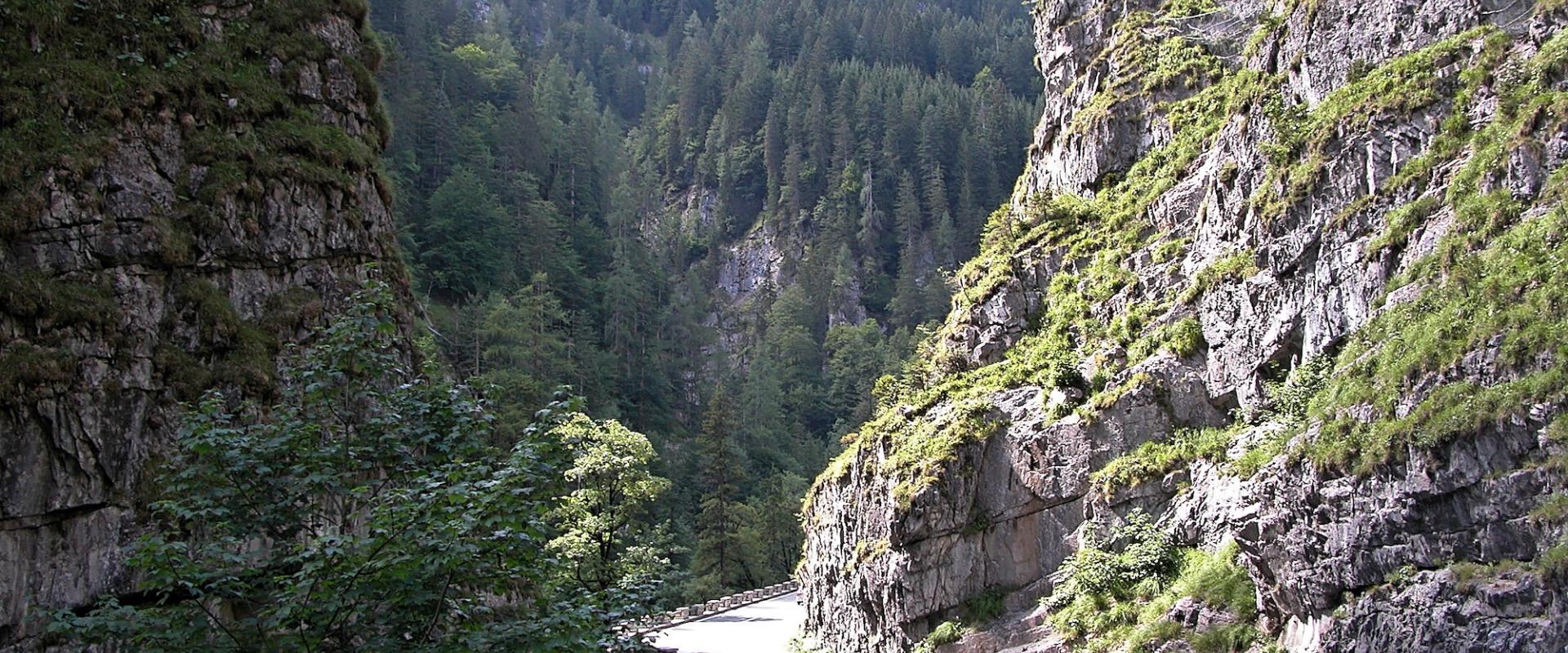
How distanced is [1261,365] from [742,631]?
1846 centimetres

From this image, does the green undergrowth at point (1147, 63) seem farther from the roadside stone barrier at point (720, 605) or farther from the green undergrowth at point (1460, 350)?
the roadside stone barrier at point (720, 605)

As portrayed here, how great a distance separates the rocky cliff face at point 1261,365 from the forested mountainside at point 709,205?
9871 millimetres

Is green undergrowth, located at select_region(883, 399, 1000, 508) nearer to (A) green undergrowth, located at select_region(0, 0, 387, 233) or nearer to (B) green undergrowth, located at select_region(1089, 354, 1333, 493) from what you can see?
(B) green undergrowth, located at select_region(1089, 354, 1333, 493)

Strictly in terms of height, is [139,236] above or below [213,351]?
above

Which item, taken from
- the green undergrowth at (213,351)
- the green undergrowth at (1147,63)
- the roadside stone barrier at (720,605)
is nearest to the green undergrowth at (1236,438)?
the green undergrowth at (1147,63)

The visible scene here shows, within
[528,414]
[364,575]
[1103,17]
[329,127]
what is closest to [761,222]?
[528,414]

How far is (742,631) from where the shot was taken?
112ft

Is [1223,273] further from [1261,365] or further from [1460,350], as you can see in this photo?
[1460,350]

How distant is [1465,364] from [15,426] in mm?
20269

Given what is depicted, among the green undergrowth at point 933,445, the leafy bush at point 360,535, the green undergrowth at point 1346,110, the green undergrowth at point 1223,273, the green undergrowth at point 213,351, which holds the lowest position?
the leafy bush at point 360,535

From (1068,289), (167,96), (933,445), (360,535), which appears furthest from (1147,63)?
(360,535)

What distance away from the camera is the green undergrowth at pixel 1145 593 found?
18922 millimetres

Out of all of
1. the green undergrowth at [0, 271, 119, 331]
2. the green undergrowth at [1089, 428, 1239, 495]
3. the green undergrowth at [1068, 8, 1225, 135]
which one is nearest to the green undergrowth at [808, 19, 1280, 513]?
the green undergrowth at [1068, 8, 1225, 135]

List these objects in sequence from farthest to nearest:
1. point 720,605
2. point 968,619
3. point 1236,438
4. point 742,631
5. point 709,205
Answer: point 709,205 < point 720,605 < point 742,631 < point 968,619 < point 1236,438
